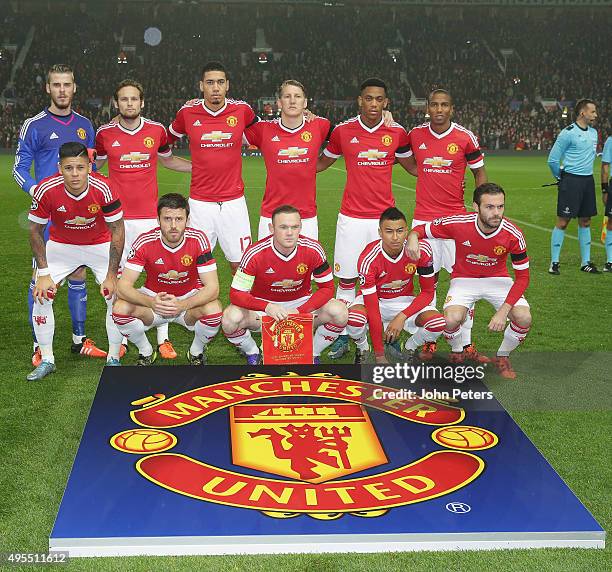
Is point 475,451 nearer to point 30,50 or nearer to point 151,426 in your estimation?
point 151,426

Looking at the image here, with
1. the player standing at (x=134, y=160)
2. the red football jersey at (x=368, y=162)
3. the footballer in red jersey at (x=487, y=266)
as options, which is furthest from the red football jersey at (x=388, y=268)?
the player standing at (x=134, y=160)

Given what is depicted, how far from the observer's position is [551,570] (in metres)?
3.38

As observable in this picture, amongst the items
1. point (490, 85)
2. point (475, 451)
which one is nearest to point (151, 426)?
point (475, 451)

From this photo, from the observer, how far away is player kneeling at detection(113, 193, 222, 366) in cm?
580

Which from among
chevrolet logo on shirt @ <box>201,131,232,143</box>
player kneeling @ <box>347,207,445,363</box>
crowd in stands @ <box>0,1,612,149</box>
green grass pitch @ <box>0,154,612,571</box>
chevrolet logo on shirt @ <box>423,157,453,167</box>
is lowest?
green grass pitch @ <box>0,154,612,571</box>

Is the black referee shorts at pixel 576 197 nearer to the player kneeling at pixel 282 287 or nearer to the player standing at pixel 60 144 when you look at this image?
the player kneeling at pixel 282 287

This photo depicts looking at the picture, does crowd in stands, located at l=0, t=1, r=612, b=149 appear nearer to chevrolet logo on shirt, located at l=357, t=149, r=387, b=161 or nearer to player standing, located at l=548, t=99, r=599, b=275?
player standing, located at l=548, t=99, r=599, b=275

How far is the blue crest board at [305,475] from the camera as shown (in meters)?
3.54

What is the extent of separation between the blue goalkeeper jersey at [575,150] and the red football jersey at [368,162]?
341 centimetres

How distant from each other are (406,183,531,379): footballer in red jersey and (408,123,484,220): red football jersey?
0.51 m

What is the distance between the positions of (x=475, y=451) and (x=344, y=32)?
40.1 metres

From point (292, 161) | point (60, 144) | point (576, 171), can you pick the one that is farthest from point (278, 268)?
point (576, 171)

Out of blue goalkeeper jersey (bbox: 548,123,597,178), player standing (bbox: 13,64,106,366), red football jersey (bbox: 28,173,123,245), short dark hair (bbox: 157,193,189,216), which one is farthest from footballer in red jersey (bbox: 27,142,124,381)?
blue goalkeeper jersey (bbox: 548,123,597,178)

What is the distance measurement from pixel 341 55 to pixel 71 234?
36.1 meters
